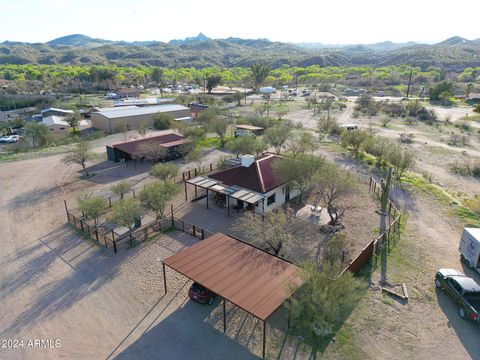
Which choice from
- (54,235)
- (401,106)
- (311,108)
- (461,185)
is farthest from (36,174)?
(401,106)

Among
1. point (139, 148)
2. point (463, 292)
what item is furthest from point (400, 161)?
point (139, 148)

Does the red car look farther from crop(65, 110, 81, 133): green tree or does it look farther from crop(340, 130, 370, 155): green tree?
crop(65, 110, 81, 133): green tree

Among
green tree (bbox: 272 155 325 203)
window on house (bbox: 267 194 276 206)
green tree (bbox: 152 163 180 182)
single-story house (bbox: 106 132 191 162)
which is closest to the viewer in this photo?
green tree (bbox: 272 155 325 203)

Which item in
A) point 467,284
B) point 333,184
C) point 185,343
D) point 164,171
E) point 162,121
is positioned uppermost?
point 333,184

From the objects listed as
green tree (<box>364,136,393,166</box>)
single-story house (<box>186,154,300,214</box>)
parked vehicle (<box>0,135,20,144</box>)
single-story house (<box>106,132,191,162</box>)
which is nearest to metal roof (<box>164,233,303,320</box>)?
single-story house (<box>186,154,300,214</box>)

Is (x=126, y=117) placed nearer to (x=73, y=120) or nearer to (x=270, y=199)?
(x=73, y=120)

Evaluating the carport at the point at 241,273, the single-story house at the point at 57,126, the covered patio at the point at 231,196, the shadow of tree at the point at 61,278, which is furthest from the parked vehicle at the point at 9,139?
the carport at the point at 241,273

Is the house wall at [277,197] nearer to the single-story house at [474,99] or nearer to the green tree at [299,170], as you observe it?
the green tree at [299,170]
